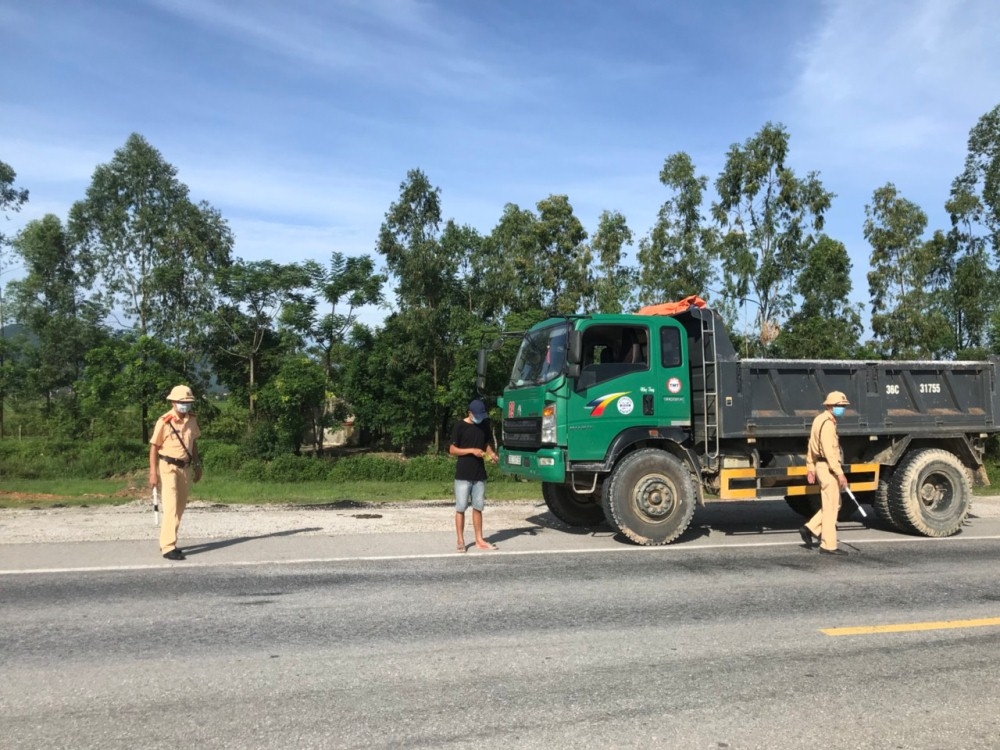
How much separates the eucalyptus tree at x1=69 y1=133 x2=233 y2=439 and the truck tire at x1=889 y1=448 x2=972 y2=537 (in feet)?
101

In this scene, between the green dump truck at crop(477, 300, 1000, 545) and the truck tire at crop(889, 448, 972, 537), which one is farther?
the truck tire at crop(889, 448, 972, 537)

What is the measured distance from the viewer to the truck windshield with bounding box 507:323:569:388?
9.76m

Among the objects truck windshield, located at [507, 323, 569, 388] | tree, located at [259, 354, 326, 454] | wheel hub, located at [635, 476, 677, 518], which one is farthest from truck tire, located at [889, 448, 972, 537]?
tree, located at [259, 354, 326, 454]

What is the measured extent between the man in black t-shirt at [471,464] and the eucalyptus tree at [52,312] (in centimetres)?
3493

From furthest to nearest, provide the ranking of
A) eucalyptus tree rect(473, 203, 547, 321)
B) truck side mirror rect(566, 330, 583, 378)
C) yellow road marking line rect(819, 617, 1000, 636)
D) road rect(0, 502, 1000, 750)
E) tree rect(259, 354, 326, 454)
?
eucalyptus tree rect(473, 203, 547, 321) < tree rect(259, 354, 326, 454) < truck side mirror rect(566, 330, 583, 378) < yellow road marking line rect(819, 617, 1000, 636) < road rect(0, 502, 1000, 750)

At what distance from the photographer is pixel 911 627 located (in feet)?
20.0

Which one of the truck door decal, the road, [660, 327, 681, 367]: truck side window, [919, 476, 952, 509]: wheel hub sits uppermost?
[660, 327, 681, 367]: truck side window

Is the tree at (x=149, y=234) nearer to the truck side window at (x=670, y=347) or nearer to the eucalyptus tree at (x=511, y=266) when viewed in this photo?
the eucalyptus tree at (x=511, y=266)

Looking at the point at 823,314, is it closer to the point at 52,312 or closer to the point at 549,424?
the point at 549,424

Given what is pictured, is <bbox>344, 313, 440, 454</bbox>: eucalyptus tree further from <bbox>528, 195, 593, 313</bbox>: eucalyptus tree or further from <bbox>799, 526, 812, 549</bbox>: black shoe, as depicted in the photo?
<bbox>799, 526, 812, 549</bbox>: black shoe

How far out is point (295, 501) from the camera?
16266 millimetres

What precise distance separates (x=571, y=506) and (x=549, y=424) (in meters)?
2.17

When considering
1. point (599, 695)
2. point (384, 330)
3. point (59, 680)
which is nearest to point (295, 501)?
point (59, 680)

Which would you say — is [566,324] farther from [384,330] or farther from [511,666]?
[384,330]
